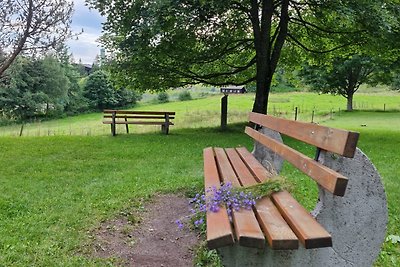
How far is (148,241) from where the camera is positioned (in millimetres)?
3945

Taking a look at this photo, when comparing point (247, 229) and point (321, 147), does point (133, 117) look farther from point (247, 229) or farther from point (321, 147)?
point (247, 229)

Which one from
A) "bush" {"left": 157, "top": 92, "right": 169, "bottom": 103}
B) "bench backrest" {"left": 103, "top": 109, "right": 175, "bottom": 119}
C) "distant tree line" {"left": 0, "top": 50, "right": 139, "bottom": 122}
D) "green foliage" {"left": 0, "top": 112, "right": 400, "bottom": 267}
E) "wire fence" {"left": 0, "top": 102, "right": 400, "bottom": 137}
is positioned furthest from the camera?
"bush" {"left": 157, "top": 92, "right": 169, "bottom": 103}

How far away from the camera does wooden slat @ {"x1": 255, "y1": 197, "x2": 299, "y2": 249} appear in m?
2.10

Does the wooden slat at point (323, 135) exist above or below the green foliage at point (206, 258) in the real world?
above

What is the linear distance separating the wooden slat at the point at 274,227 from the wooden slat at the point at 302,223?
0.04 metres

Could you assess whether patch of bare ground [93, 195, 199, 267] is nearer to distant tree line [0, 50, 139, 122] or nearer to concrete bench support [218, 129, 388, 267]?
concrete bench support [218, 129, 388, 267]

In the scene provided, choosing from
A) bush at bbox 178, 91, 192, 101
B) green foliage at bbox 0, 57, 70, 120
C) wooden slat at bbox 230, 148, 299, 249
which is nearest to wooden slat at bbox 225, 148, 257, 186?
Result: wooden slat at bbox 230, 148, 299, 249

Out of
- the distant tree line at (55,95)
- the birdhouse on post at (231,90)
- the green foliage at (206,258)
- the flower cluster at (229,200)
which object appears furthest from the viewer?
the distant tree line at (55,95)

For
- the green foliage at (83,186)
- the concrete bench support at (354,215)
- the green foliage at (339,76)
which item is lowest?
the green foliage at (83,186)

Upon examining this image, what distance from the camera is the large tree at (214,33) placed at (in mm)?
10906

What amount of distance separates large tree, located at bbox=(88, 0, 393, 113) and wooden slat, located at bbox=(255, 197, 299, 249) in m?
8.40

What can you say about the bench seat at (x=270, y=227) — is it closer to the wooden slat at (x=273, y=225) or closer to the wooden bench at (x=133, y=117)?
the wooden slat at (x=273, y=225)

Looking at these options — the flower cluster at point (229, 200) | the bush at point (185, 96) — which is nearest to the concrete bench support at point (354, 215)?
the flower cluster at point (229, 200)

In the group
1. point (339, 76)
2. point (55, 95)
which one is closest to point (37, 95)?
point (55, 95)
